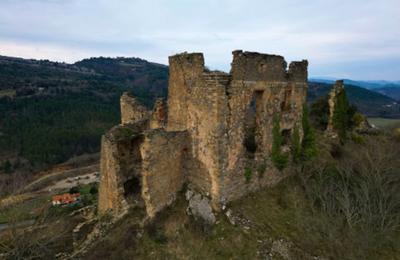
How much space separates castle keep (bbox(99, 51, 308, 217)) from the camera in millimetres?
12055

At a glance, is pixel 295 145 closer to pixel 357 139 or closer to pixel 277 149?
pixel 277 149

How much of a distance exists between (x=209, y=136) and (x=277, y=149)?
4.08 meters

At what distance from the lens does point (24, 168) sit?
2584 inches

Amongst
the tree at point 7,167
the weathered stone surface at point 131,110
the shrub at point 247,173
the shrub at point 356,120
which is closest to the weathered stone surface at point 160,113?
the weathered stone surface at point 131,110

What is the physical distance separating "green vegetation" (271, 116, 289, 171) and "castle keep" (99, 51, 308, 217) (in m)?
0.26

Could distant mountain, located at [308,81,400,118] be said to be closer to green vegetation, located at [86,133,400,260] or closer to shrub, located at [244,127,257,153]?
green vegetation, located at [86,133,400,260]

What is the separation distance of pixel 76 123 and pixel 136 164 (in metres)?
78.8

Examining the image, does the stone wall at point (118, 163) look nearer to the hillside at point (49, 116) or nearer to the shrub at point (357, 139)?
the shrub at point (357, 139)

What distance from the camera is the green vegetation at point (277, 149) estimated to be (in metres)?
14.2

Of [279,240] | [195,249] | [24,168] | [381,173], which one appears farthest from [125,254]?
[24,168]

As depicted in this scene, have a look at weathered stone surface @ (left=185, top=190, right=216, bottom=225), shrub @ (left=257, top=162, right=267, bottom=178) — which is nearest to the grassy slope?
weathered stone surface @ (left=185, top=190, right=216, bottom=225)

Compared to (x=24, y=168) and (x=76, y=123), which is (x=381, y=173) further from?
(x=76, y=123)

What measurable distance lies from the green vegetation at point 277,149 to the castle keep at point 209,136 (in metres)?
0.26

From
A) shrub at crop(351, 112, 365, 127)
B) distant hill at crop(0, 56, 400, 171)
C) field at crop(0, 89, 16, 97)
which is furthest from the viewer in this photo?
field at crop(0, 89, 16, 97)
